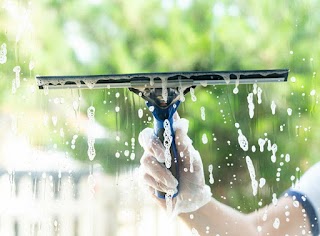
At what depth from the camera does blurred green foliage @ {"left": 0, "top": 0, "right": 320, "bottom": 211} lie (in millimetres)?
1206

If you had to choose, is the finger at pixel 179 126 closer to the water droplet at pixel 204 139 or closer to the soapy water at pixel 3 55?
the water droplet at pixel 204 139

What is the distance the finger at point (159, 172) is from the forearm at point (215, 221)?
89 millimetres

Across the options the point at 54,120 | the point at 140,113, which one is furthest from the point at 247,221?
the point at 54,120

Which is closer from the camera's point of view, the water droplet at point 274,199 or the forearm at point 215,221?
the forearm at point 215,221

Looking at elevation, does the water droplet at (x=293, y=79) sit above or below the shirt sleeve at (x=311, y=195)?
above

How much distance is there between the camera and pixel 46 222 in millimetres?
1235

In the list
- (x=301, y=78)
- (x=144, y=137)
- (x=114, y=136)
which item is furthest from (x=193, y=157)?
(x=301, y=78)

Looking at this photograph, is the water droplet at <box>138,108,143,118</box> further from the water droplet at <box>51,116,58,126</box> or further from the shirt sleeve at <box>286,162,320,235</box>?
the shirt sleeve at <box>286,162,320,235</box>

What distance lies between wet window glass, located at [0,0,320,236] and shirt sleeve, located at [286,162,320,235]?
18mm

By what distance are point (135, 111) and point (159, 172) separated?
222 mm

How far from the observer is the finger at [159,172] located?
100 cm

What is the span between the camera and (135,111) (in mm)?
1184

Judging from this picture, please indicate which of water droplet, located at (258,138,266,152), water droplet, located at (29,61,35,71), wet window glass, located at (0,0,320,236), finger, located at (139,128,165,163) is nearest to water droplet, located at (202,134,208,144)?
wet window glass, located at (0,0,320,236)

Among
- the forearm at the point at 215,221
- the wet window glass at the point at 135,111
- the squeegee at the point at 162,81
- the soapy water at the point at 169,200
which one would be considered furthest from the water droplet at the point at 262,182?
the squeegee at the point at 162,81
